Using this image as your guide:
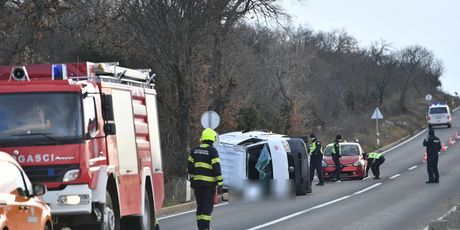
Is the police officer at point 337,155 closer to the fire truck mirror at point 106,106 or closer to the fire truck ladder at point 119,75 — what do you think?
the fire truck ladder at point 119,75

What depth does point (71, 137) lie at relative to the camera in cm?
1180

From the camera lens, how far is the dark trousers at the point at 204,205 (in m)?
14.4

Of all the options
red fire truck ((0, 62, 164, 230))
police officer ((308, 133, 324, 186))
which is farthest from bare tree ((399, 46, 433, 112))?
red fire truck ((0, 62, 164, 230))

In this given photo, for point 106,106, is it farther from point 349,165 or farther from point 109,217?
point 349,165

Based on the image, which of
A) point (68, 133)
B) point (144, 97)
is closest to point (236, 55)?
point (144, 97)

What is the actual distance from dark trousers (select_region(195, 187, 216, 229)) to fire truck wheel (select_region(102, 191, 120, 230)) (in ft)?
5.83

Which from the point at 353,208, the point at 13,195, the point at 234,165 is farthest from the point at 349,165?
the point at 13,195

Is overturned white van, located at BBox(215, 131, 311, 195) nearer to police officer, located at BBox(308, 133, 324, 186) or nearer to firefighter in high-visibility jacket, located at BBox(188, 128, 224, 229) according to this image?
police officer, located at BBox(308, 133, 324, 186)

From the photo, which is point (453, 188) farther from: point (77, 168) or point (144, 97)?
point (77, 168)

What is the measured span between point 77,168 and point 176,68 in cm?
1949

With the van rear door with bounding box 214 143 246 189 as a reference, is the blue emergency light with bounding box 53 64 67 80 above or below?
above

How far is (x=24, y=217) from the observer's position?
9.59 m

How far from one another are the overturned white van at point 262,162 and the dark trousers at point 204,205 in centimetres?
1029

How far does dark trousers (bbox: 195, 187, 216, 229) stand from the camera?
47.4ft
